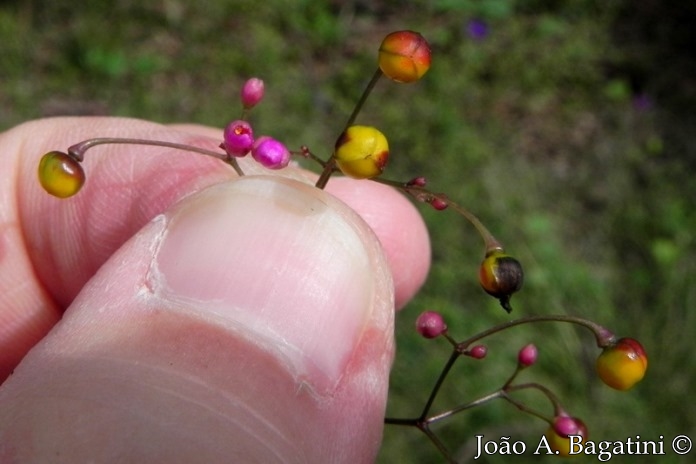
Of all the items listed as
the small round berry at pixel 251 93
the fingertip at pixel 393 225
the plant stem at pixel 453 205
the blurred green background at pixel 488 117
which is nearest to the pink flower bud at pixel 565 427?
the plant stem at pixel 453 205

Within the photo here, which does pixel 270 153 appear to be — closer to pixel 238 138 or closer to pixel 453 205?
pixel 238 138

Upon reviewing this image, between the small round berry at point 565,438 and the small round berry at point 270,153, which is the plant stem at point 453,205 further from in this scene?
the small round berry at point 565,438

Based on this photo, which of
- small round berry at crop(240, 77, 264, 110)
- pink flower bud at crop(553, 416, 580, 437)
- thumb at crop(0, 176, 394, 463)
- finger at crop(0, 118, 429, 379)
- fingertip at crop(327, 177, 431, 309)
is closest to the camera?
thumb at crop(0, 176, 394, 463)

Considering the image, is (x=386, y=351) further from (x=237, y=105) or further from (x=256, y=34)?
(x=256, y=34)

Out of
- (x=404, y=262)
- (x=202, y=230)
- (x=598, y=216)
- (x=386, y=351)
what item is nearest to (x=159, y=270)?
(x=202, y=230)

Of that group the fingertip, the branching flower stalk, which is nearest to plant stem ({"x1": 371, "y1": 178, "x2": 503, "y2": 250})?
the branching flower stalk

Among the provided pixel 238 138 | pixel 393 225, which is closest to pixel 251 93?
pixel 238 138

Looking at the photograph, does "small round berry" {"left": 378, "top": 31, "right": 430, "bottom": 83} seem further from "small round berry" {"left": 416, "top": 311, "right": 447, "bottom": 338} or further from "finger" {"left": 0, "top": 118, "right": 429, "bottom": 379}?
"finger" {"left": 0, "top": 118, "right": 429, "bottom": 379}
